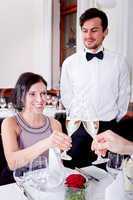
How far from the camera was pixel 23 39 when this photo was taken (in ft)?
19.7

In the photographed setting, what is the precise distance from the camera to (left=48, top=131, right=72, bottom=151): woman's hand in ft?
4.63

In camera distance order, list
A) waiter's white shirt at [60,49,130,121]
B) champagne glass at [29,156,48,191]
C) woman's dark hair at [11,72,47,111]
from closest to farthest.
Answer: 1. champagne glass at [29,156,48,191]
2. woman's dark hair at [11,72,47,111]
3. waiter's white shirt at [60,49,130,121]

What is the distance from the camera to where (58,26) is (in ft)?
19.3

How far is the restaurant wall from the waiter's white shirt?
115 inches

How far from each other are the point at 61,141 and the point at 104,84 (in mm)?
1531

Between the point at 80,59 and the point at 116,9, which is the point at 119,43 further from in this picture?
the point at 80,59

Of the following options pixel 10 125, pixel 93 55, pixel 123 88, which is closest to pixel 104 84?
pixel 123 88

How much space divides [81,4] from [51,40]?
49.3 inches

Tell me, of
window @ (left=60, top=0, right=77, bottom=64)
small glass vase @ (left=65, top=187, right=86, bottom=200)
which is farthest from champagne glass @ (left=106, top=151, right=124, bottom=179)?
window @ (left=60, top=0, right=77, bottom=64)

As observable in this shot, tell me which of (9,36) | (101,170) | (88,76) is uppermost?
(9,36)

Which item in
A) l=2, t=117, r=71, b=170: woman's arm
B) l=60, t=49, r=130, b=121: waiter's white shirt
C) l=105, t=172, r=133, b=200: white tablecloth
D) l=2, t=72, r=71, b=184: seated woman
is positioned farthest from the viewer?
l=60, t=49, r=130, b=121: waiter's white shirt

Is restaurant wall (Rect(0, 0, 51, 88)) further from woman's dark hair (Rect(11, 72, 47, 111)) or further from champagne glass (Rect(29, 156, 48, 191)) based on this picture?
champagne glass (Rect(29, 156, 48, 191))

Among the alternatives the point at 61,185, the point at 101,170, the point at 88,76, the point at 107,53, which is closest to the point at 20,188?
the point at 61,185

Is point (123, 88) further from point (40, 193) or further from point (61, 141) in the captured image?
point (40, 193)
